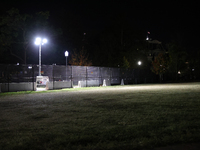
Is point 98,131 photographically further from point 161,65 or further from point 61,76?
point 161,65

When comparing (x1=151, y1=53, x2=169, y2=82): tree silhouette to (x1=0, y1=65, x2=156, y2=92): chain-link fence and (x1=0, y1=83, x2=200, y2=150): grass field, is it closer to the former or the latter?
(x1=0, y1=65, x2=156, y2=92): chain-link fence

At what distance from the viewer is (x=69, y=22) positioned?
65250 mm

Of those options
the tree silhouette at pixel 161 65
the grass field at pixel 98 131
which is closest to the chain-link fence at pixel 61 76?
the tree silhouette at pixel 161 65

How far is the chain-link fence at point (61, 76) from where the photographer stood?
2097 cm

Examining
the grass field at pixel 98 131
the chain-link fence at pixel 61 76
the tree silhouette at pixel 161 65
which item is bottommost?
the grass field at pixel 98 131

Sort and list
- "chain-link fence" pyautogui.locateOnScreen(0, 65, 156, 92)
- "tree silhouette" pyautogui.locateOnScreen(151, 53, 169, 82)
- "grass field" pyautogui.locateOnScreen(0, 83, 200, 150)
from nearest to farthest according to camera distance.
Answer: "grass field" pyautogui.locateOnScreen(0, 83, 200, 150) → "chain-link fence" pyautogui.locateOnScreen(0, 65, 156, 92) → "tree silhouette" pyautogui.locateOnScreen(151, 53, 169, 82)

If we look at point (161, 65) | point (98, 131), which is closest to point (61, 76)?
point (98, 131)

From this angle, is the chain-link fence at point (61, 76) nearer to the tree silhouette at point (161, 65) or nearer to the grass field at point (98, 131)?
the tree silhouette at point (161, 65)

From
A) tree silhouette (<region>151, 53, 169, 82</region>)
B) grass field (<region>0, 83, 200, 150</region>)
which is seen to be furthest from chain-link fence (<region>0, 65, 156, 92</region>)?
grass field (<region>0, 83, 200, 150</region>)

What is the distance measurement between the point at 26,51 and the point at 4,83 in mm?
34357

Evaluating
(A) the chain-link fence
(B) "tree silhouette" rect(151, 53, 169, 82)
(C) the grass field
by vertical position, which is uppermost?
(B) "tree silhouette" rect(151, 53, 169, 82)

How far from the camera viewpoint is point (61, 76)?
86.3ft

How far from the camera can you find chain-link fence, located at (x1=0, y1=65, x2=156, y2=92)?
68.8 ft

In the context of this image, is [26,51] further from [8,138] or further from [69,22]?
[8,138]
